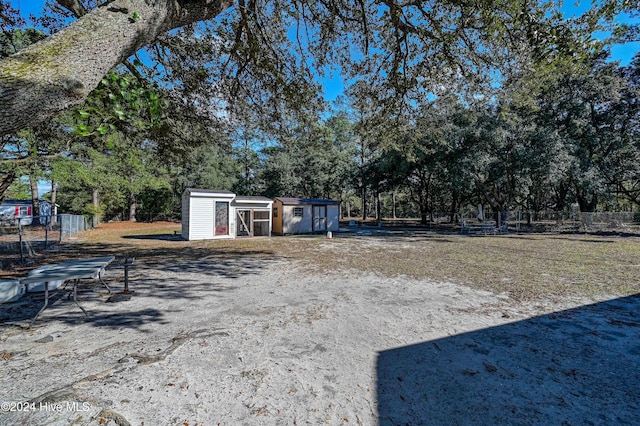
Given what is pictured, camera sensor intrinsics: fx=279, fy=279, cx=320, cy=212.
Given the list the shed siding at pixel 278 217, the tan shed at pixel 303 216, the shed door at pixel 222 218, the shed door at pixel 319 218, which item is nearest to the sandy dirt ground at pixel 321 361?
the shed door at pixel 222 218

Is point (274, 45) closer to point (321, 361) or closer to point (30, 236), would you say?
point (321, 361)

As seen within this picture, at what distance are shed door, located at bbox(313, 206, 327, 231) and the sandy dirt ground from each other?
1561 cm

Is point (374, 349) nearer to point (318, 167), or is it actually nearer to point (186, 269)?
point (186, 269)

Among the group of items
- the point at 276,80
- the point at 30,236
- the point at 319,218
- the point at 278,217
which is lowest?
the point at 30,236

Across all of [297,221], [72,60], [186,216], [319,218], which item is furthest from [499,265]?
[186,216]

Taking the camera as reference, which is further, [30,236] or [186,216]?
[186,216]

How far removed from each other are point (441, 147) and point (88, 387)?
19.9 m

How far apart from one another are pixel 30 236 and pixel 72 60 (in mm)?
14440

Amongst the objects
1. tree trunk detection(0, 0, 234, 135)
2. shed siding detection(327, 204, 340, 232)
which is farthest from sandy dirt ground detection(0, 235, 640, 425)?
shed siding detection(327, 204, 340, 232)

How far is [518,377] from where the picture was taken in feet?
8.71

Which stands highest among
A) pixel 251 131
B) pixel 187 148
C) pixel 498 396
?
pixel 251 131

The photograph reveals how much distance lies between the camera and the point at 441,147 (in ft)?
60.7

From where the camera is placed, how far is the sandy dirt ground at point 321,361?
2.15 m

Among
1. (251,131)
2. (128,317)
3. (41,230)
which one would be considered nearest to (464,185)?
(251,131)
